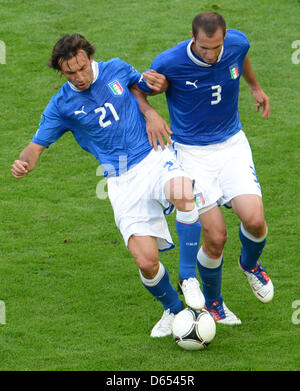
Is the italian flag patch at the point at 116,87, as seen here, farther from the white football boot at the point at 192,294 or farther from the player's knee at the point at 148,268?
the white football boot at the point at 192,294

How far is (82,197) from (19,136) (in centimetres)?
192

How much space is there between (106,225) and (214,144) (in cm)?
263

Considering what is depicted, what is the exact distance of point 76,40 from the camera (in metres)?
6.63

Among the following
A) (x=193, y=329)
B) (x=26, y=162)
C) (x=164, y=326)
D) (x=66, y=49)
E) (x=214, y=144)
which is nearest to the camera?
(x=193, y=329)

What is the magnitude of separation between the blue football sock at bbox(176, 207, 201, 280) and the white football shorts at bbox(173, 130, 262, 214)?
0.48 meters

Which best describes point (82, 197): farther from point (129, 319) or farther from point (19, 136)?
point (129, 319)

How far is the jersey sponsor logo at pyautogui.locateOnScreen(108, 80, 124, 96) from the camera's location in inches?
270

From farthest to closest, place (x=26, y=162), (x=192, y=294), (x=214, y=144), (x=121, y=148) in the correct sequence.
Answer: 1. (x=214, y=144)
2. (x=121, y=148)
3. (x=26, y=162)
4. (x=192, y=294)

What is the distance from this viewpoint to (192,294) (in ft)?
20.3

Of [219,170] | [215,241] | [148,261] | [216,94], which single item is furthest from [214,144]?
[148,261]

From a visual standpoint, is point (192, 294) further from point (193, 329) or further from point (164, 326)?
point (164, 326)

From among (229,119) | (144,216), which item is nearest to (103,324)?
(144,216)

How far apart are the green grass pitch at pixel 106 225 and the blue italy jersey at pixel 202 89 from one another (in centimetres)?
165

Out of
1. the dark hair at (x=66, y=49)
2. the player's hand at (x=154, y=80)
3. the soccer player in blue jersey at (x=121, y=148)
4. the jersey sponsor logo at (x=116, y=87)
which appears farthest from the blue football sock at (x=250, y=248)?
the dark hair at (x=66, y=49)
